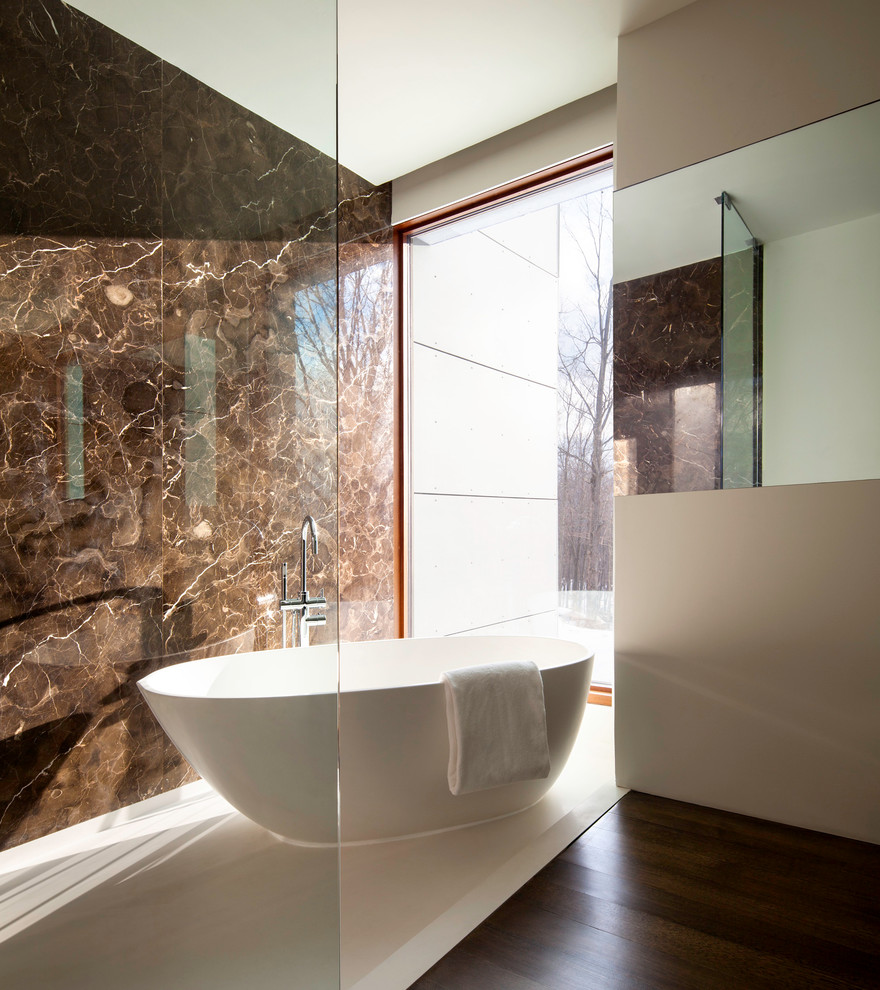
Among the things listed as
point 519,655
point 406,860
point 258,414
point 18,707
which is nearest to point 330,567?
point 258,414

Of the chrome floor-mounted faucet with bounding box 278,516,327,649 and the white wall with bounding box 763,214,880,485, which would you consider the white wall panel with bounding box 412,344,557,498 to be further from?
the chrome floor-mounted faucet with bounding box 278,516,327,649

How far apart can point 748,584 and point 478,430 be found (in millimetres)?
2250

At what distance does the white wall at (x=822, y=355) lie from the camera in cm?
243

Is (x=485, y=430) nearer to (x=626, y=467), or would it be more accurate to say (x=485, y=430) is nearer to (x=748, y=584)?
(x=626, y=467)

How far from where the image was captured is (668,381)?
9.52ft

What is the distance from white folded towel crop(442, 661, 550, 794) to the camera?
7.66 feet

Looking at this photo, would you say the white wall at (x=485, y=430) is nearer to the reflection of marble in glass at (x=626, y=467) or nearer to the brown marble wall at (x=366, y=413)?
the brown marble wall at (x=366, y=413)

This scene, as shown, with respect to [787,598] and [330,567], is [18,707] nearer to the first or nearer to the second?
[330,567]

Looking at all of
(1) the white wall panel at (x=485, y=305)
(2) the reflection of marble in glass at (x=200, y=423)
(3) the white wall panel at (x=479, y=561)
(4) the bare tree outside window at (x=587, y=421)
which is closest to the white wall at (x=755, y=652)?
(4) the bare tree outside window at (x=587, y=421)

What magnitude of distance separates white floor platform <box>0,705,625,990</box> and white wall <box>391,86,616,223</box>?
11.0 feet

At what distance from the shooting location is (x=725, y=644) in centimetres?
269

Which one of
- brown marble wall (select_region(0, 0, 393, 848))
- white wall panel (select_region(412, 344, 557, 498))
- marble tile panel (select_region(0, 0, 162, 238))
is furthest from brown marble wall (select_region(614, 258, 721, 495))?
marble tile panel (select_region(0, 0, 162, 238))

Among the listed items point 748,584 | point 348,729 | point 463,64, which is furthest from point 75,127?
point 463,64

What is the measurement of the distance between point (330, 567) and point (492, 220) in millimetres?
3327
